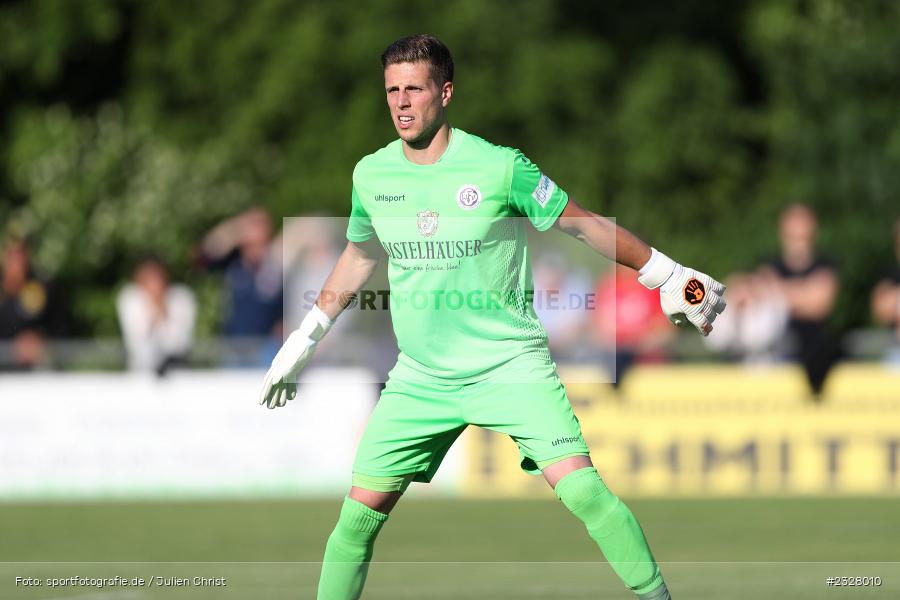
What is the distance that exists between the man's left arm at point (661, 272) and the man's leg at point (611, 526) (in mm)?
731

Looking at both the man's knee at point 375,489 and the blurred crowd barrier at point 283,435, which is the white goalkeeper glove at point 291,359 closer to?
the man's knee at point 375,489

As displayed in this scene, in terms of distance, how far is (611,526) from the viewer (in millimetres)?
6547

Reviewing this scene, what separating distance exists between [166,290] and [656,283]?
10.9 metres

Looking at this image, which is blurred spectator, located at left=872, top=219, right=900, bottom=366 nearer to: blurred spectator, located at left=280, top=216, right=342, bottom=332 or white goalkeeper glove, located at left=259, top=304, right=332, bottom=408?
blurred spectator, located at left=280, top=216, right=342, bottom=332

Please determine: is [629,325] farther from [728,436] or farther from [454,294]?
[454,294]

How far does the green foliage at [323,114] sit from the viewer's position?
35.3 m

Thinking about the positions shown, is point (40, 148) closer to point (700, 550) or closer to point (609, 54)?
point (609, 54)

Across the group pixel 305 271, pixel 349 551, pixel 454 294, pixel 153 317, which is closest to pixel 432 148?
pixel 454 294

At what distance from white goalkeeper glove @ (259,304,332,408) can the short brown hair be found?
116 centimetres

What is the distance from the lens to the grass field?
879 centimetres

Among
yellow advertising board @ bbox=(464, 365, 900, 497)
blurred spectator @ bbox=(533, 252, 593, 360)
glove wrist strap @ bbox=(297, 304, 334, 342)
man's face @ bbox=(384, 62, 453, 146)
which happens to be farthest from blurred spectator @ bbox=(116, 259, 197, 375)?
man's face @ bbox=(384, 62, 453, 146)

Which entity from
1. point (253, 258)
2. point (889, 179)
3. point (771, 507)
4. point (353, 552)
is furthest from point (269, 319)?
point (889, 179)

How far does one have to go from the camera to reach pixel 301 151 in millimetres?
37562

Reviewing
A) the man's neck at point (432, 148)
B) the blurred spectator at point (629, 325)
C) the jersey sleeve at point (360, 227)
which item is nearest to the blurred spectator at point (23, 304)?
the blurred spectator at point (629, 325)
